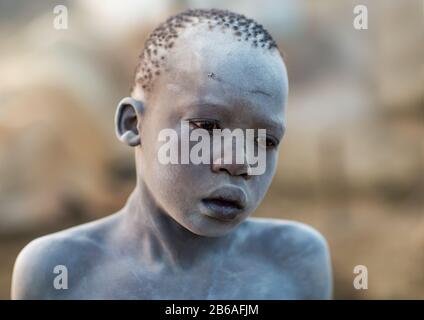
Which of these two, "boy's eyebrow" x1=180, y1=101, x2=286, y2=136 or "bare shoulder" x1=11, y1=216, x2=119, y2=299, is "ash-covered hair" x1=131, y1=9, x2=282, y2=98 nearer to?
"boy's eyebrow" x1=180, y1=101, x2=286, y2=136

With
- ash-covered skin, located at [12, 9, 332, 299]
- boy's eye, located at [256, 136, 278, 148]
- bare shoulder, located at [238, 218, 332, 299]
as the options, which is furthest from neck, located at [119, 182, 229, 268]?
boy's eye, located at [256, 136, 278, 148]

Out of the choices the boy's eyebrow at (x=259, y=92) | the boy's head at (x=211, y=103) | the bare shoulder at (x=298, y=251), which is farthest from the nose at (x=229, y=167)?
the bare shoulder at (x=298, y=251)

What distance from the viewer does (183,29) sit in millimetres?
1096

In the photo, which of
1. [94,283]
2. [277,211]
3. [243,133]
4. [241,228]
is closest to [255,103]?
[243,133]

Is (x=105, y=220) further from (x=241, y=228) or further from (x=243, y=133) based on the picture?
(x=243, y=133)

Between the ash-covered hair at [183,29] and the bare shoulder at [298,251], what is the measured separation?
0.39 meters

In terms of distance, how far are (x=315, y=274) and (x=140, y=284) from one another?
0.37 m

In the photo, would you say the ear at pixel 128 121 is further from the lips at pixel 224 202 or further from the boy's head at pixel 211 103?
the lips at pixel 224 202

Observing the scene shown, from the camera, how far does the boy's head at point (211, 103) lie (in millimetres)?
1022

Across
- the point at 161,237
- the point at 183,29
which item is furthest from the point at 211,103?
the point at 161,237

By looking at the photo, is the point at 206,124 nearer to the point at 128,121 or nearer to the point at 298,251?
the point at 128,121

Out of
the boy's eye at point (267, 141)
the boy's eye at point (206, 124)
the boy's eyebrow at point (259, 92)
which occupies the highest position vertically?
the boy's eyebrow at point (259, 92)

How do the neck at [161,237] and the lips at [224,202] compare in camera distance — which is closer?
the lips at [224,202]

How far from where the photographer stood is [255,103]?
1028 mm
